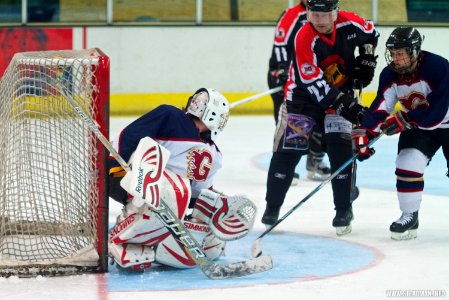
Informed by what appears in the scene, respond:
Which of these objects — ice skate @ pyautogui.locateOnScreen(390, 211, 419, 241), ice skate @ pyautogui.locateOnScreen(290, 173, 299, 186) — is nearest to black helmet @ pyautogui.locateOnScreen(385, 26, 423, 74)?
ice skate @ pyautogui.locateOnScreen(390, 211, 419, 241)

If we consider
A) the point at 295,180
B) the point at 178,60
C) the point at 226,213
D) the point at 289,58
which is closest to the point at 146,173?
the point at 226,213

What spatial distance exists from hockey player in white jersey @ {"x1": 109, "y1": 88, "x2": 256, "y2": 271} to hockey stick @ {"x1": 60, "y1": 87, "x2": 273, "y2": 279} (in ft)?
0.18

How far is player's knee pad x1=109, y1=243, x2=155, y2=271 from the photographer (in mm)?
3895

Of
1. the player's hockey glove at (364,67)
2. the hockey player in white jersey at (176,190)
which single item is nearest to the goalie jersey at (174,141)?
the hockey player in white jersey at (176,190)

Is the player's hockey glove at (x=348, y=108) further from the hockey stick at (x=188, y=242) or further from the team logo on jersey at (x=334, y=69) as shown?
the hockey stick at (x=188, y=242)

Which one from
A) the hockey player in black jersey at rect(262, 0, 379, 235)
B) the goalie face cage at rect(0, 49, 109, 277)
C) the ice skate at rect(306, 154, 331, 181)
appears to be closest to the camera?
the goalie face cage at rect(0, 49, 109, 277)

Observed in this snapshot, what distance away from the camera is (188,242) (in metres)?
3.91

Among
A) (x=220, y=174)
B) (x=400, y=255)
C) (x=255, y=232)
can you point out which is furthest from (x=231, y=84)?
(x=400, y=255)

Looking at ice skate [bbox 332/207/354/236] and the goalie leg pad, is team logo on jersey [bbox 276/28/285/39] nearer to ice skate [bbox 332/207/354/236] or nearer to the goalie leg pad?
ice skate [bbox 332/207/354/236]

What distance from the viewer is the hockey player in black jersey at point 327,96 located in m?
4.66

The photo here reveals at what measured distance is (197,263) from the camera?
3.89m

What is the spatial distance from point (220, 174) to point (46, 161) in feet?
7.63

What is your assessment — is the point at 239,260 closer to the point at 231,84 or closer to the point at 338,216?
the point at 338,216

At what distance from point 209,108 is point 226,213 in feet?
1.23
